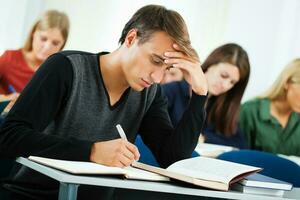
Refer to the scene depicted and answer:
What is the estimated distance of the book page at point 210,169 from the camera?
1.38 meters

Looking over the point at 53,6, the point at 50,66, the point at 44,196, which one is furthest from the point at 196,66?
the point at 53,6

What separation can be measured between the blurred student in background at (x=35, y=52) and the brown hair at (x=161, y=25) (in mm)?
2096

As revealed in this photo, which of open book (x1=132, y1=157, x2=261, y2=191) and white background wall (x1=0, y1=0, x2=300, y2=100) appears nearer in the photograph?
open book (x1=132, y1=157, x2=261, y2=191)

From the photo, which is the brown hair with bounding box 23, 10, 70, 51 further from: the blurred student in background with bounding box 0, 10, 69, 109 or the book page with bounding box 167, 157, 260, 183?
the book page with bounding box 167, 157, 260, 183

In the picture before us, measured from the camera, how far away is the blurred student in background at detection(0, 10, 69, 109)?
3793 millimetres

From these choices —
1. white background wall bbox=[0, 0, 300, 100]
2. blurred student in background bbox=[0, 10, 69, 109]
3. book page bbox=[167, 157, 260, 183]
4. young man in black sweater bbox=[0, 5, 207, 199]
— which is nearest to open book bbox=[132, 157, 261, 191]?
book page bbox=[167, 157, 260, 183]

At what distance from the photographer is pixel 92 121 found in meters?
1.73

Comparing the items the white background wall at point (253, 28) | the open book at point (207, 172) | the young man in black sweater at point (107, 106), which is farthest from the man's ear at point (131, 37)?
the white background wall at point (253, 28)

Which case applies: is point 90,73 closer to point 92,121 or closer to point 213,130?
point 92,121

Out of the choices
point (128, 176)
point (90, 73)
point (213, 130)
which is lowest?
point (213, 130)

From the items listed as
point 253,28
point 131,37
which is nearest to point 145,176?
point 131,37

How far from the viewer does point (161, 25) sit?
172 cm

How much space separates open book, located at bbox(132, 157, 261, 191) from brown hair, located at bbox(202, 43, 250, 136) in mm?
2180

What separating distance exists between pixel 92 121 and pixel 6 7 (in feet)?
8.84
